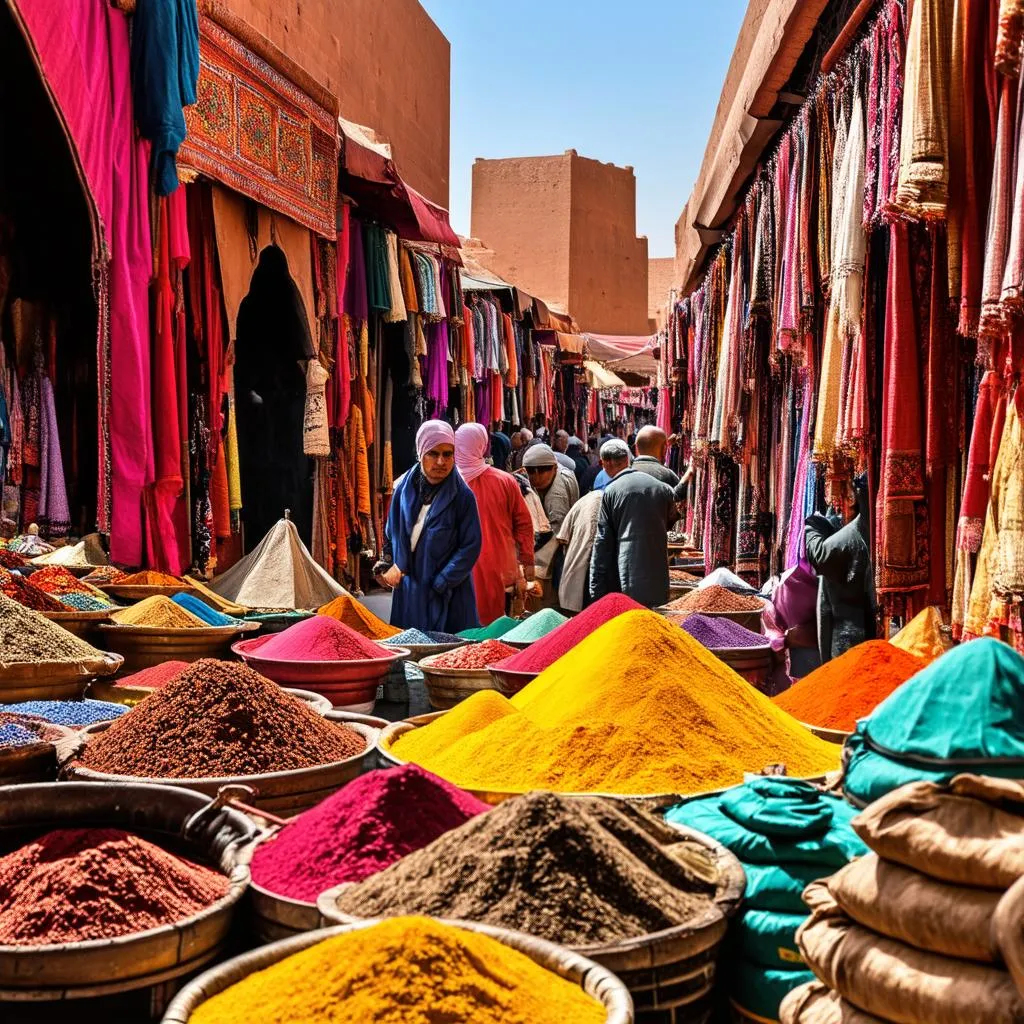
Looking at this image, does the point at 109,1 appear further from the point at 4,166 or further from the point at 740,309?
the point at 740,309

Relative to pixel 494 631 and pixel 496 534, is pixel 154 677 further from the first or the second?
pixel 496 534

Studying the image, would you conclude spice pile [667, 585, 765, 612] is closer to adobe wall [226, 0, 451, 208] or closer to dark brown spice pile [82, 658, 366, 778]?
dark brown spice pile [82, 658, 366, 778]

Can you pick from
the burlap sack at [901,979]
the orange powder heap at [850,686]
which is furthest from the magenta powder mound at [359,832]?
the orange powder heap at [850,686]

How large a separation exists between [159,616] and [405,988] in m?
1.80

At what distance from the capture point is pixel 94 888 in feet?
2.98

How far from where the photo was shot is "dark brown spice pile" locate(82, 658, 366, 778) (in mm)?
1266

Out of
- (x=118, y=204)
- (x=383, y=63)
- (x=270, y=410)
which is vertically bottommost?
(x=270, y=410)

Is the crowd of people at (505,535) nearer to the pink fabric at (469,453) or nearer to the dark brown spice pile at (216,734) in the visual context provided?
the pink fabric at (469,453)

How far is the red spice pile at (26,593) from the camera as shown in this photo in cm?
217

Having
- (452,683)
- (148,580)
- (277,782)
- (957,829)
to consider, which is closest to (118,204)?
(148,580)

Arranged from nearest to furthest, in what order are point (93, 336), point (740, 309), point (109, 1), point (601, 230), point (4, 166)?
point (109, 1) < point (4, 166) < point (93, 336) < point (740, 309) < point (601, 230)

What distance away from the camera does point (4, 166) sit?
362 cm

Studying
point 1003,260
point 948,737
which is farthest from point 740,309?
point 948,737

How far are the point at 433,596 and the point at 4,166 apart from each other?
1.99m
